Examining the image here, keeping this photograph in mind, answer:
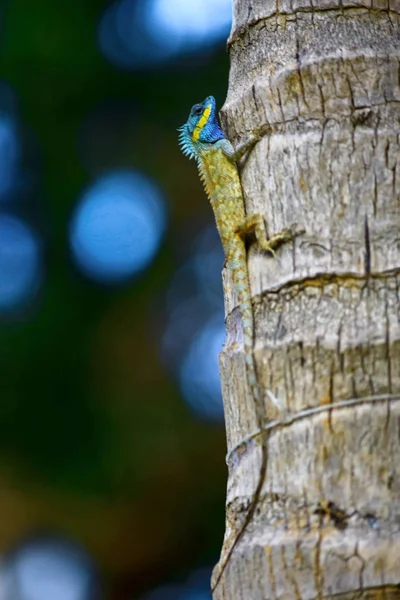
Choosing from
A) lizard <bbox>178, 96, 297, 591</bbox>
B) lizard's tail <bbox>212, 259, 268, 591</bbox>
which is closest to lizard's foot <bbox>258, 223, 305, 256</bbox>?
lizard <bbox>178, 96, 297, 591</bbox>

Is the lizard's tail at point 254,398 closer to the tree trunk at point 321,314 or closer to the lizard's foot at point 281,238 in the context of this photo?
the tree trunk at point 321,314

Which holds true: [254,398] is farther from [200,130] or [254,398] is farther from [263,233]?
[200,130]

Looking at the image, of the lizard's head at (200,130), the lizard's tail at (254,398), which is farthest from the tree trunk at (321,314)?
the lizard's head at (200,130)

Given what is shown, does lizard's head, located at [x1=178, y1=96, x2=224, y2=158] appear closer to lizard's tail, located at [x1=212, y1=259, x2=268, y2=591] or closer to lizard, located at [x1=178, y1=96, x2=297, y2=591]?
lizard, located at [x1=178, y1=96, x2=297, y2=591]

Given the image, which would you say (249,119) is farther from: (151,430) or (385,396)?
(151,430)

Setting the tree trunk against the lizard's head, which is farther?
the lizard's head

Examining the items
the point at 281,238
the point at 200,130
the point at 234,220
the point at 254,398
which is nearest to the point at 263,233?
the point at 281,238

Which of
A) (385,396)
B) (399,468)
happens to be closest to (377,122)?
(385,396)
